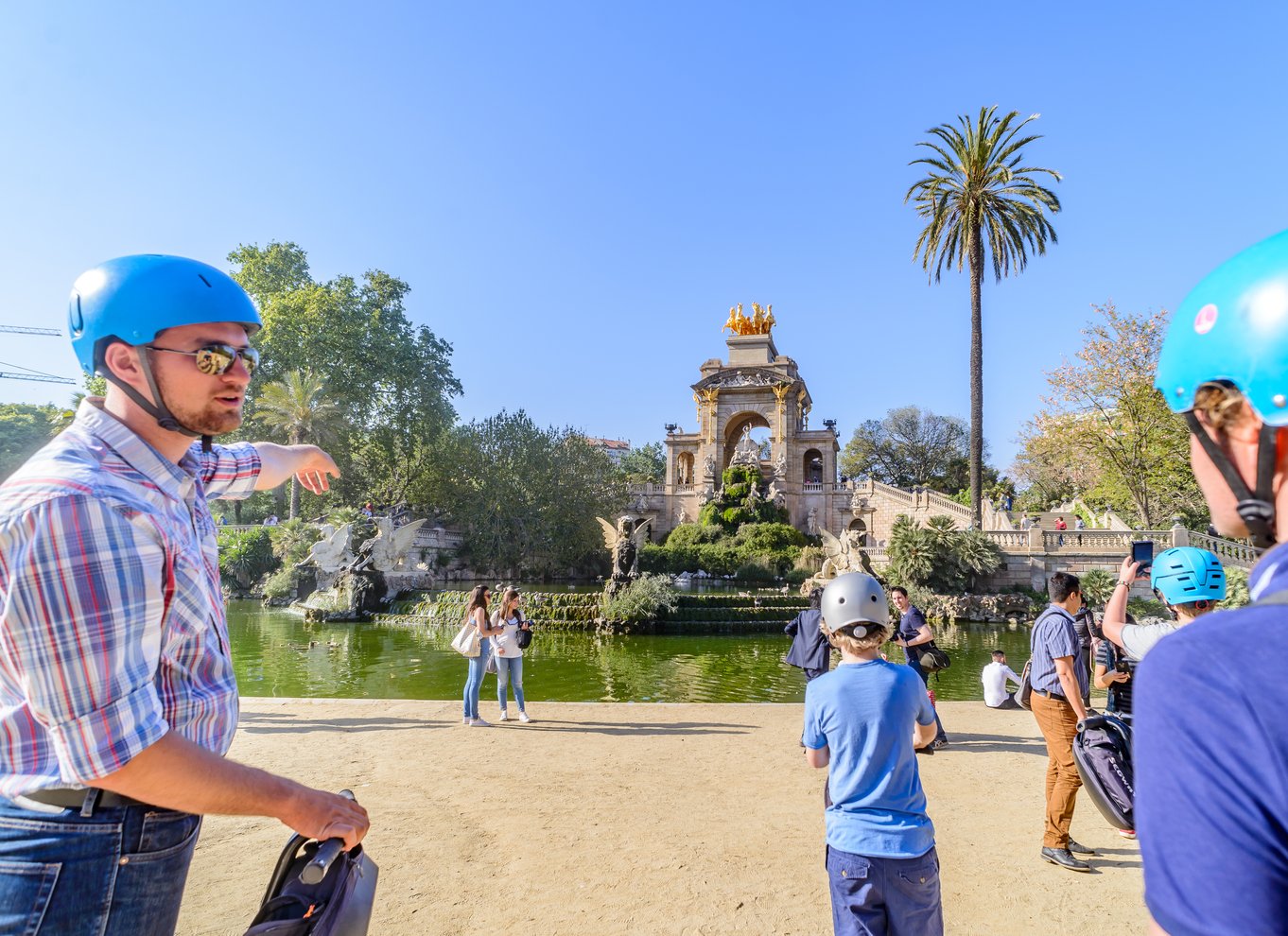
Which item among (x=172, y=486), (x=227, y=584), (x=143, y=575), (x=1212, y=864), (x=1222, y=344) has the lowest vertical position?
(x=227, y=584)

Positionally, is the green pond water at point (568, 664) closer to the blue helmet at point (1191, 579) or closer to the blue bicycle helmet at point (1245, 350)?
the blue helmet at point (1191, 579)

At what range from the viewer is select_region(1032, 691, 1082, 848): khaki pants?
4297mm

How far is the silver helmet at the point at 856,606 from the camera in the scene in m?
2.88

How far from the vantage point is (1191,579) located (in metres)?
3.53

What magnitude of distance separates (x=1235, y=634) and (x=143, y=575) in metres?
1.76

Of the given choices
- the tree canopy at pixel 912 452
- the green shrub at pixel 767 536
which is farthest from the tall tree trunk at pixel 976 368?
the tree canopy at pixel 912 452

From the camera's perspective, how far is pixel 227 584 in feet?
98.0

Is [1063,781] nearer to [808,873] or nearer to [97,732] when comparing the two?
[808,873]

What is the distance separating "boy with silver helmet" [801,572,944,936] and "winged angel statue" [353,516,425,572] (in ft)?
75.2

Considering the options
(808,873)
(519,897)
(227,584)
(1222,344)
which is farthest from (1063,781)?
(227,584)

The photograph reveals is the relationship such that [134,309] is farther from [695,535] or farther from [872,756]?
[695,535]

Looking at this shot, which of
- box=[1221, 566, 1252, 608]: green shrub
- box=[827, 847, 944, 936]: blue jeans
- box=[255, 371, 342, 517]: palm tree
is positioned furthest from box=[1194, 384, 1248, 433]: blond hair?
box=[255, 371, 342, 517]: palm tree

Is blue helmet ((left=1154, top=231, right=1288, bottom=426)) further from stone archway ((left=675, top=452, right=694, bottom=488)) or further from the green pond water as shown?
stone archway ((left=675, top=452, right=694, bottom=488))

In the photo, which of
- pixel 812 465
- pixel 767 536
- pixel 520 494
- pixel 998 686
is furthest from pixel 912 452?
pixel 998 686
